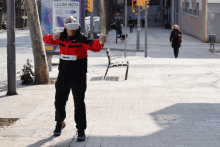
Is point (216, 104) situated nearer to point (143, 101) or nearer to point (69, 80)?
point (143, 101)

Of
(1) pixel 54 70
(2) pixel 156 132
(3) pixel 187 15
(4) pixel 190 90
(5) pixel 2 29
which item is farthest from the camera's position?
(5) pixel 2 29

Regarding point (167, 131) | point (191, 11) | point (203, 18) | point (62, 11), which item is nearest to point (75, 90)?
point (167, 131)

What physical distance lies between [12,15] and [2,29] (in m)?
41.0

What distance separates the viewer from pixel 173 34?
63.4ft

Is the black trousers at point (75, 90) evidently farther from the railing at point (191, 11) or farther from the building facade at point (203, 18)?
the railing at point (191, 11)

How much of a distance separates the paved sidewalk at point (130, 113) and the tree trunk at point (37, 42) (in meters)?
0.45

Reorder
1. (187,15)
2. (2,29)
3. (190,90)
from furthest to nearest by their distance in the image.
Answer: (2,29), (187,15), (190,90)

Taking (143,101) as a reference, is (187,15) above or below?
above

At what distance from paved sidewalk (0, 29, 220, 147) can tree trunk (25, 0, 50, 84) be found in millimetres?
454

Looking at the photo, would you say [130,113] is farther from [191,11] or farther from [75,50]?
[191,11]

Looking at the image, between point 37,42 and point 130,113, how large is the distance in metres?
4.58

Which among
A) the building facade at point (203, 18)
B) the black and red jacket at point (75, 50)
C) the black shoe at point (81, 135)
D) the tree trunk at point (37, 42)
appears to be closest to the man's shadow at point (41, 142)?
the black shoe at point (81, 135)

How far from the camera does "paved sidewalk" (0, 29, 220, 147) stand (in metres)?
5.79

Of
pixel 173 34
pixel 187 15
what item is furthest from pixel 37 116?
pixel 187 15
